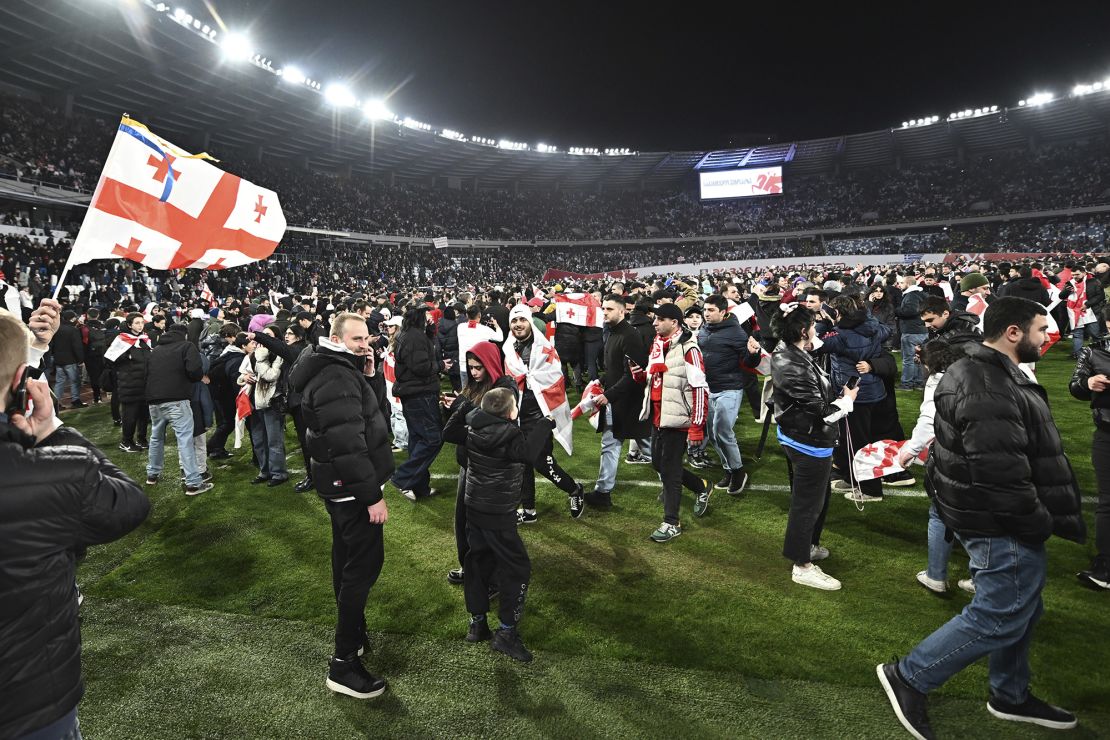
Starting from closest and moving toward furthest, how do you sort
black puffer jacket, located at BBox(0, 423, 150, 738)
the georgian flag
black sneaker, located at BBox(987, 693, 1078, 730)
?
black puffer jacket, located at BBox(0, 423, 150, 738)
black sneaker, located at BBox(987, 693, 1078, 730)
the georgian flag

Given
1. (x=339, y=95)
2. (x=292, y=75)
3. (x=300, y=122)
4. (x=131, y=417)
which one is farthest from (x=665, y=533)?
(x=300, y=122)

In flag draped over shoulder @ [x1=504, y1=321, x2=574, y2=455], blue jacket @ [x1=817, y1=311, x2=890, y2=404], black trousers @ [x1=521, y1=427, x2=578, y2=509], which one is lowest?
black trousers @ [x1=521, y1=427, x2=578, y2=509]

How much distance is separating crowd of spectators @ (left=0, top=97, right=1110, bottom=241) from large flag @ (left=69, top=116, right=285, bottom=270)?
27.7m

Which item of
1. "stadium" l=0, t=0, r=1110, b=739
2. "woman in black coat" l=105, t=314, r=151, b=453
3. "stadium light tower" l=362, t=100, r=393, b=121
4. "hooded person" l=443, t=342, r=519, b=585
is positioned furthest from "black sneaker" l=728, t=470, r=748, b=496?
"stadium light tower" l=362, t=100, r=393, b=121

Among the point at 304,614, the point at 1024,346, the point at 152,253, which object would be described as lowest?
the point at 304,614

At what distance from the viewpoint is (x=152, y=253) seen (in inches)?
172

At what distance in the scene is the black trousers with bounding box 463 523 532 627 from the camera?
3.57m

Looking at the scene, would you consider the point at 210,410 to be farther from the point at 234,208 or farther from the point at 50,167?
the point at 50,167

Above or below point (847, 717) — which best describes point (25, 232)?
above

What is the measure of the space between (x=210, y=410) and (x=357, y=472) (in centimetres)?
613

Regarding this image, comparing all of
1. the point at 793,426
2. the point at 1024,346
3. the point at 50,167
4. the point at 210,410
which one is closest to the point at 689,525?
the point at 793,426

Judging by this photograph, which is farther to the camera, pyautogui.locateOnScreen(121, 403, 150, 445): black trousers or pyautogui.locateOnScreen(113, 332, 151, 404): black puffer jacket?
pyautogui.locateOnScreen(121, 403, 150, 445): black trousers

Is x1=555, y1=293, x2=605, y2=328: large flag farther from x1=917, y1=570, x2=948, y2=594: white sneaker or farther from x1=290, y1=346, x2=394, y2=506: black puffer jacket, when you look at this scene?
x1=290, y1=346, x2=394, y2=506: black puffer jacket

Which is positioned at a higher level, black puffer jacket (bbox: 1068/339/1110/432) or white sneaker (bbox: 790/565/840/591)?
black puffer jacket (bbox: 1068/339/1110/432)
